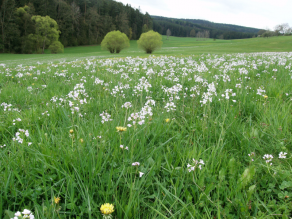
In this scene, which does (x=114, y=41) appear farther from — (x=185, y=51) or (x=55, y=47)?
(x=185, y=51)

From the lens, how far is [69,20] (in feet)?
234

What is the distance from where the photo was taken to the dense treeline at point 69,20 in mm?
53647

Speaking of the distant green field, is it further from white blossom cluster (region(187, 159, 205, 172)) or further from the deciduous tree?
white blossom cluster (region(187, 159, 205, 172))

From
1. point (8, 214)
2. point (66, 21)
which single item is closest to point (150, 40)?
point (8, 214)

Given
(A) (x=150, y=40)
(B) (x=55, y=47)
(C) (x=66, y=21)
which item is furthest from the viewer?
(C) (x=66, y=21)

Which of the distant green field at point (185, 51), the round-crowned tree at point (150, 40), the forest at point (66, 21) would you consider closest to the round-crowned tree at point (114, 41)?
the distant green field at point (185, 51)

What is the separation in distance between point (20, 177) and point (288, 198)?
95.7 inches

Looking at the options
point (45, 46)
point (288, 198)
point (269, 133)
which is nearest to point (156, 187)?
point (288, 198)

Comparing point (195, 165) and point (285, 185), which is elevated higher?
point (195, 165)

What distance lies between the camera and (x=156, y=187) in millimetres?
1788

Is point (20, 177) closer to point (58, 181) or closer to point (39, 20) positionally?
point (58, 181)

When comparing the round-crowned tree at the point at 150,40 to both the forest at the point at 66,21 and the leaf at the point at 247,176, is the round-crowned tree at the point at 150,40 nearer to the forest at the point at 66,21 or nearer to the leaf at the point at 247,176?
the forest at the point at 66,21

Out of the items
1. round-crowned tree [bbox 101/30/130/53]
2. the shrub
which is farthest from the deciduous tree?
round-crowned tree [bbox 101/30/130/53]

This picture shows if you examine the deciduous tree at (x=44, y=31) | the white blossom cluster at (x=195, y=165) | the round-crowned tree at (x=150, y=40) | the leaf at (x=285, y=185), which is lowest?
the leaf at (x=285, y=185)
